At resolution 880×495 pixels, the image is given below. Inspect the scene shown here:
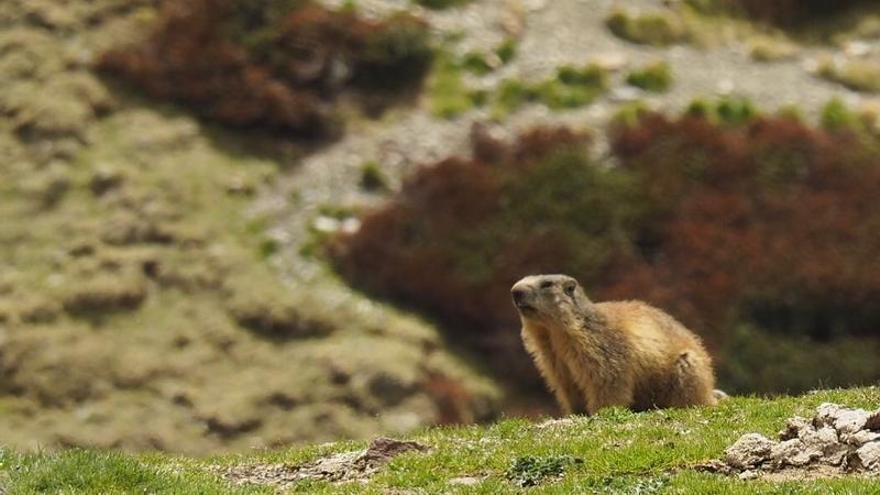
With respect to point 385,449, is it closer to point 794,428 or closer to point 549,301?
point 794,428

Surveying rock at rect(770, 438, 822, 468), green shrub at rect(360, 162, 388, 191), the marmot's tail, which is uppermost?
rock at rect(770, 438, 822, 468)

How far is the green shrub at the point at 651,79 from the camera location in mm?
41906

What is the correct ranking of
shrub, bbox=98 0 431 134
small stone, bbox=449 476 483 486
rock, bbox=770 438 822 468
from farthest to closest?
shrub, bbox=98 0 431 134 < small stone, bbox=449 476 483 486 < rock, bbox=770 438 822 468

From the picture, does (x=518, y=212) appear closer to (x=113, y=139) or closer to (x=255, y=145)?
(x=255, y=145)

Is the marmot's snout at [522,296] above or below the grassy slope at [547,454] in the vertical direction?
below

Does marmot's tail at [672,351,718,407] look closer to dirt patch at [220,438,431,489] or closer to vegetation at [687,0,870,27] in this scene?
dirt patch at [220,438,431,489]

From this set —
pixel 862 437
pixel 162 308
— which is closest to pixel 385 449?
pixel 862 437

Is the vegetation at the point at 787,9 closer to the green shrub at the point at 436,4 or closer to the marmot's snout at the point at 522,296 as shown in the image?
the green shrub at the point at 436,4

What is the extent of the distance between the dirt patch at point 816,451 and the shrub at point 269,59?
26.4 m

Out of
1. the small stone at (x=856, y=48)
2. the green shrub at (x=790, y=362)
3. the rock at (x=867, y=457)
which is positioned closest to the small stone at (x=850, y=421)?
the rock at (x=867, y=457)

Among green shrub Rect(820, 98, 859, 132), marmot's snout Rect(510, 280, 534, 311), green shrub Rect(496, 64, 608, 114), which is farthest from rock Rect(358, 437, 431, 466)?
green shrub Rect(820, 98, 859, 132)

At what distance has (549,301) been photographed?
69.6 feet

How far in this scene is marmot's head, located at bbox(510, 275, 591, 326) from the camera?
21109 mm

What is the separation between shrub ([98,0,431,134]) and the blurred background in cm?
7
